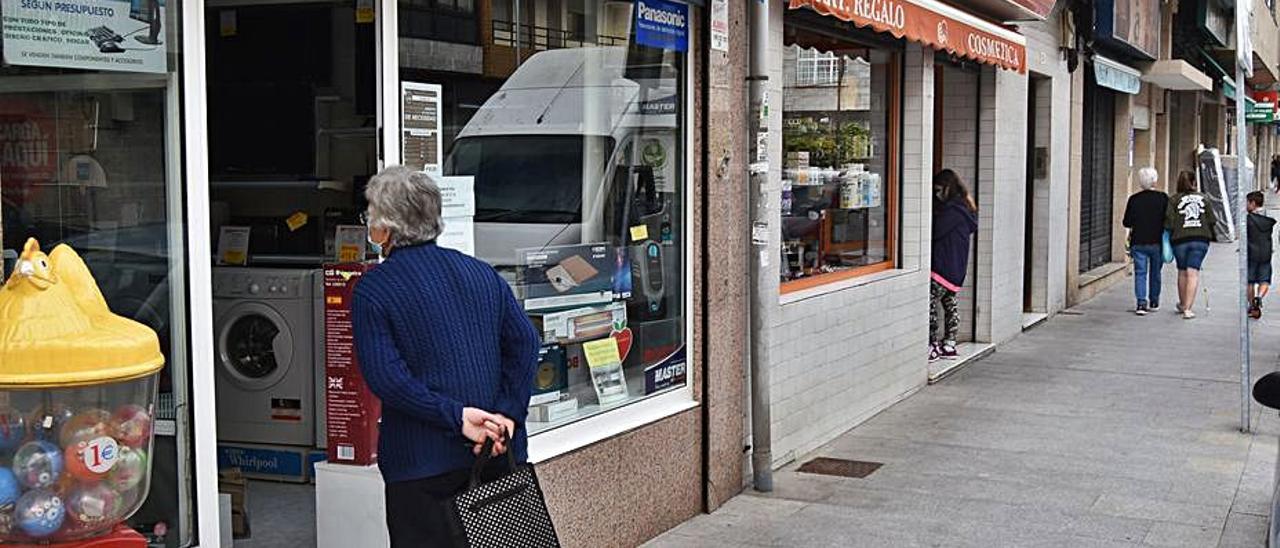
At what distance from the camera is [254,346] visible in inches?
288

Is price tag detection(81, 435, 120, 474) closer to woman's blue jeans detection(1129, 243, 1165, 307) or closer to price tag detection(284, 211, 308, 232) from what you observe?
price tag detection(284, 211, 308, 232)

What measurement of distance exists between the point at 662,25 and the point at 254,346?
8.35 feet

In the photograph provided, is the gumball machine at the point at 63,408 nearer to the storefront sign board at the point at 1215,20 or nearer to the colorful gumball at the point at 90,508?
the colorful gumball at the point at 90,508

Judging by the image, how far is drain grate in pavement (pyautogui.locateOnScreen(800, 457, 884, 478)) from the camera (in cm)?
844

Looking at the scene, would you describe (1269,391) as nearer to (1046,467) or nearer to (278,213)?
(1046,467)

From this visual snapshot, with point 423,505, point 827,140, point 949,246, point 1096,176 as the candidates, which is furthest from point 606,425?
point 1096,176

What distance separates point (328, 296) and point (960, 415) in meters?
6.01

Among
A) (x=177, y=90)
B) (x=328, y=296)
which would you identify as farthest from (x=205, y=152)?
(x=328, y=296)

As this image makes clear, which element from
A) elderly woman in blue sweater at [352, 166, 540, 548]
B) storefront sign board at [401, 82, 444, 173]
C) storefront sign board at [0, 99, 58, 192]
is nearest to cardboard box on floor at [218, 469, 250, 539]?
storefront sign board at [401, 82, 444, 173]

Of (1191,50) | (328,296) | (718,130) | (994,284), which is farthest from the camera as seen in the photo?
(1191,50)

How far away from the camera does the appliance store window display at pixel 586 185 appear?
6.33 m

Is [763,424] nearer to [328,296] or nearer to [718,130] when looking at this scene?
[718,130]

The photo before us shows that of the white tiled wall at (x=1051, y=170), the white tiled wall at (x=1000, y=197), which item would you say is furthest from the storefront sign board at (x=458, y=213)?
the white tiled wall at (x=1051, y=170)

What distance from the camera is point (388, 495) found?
4.25 meters
